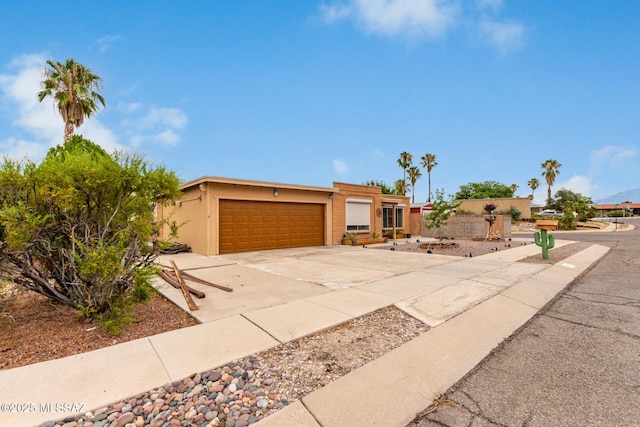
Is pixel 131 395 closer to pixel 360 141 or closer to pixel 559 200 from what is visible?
pixel 360 141

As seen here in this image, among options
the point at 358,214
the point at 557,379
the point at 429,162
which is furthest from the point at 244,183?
the point at 429,162

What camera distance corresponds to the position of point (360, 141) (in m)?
24.3

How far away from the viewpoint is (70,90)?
51.9 feet

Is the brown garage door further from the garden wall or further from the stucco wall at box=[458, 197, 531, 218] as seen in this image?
the stucco wall at box=[458, 197, 531, 218]

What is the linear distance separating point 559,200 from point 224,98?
2395 inches

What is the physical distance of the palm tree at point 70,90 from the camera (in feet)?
51.1

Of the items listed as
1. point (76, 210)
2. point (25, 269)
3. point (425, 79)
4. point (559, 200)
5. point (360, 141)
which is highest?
point (425, 79)

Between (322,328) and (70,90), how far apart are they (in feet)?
65.9

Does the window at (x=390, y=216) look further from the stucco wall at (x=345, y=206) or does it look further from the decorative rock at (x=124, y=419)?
the decorative rock at (x=124, y=419)

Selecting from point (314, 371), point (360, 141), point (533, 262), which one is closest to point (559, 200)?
point (360, 141)

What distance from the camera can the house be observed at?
12.0m

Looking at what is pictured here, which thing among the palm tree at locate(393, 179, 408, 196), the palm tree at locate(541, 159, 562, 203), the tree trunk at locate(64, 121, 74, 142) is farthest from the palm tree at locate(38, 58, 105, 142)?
the palm tree at locate(541, 159, 562, 203)

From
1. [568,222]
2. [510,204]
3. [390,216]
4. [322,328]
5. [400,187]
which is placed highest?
[400,187]

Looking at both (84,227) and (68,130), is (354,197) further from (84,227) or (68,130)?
(68,130)
